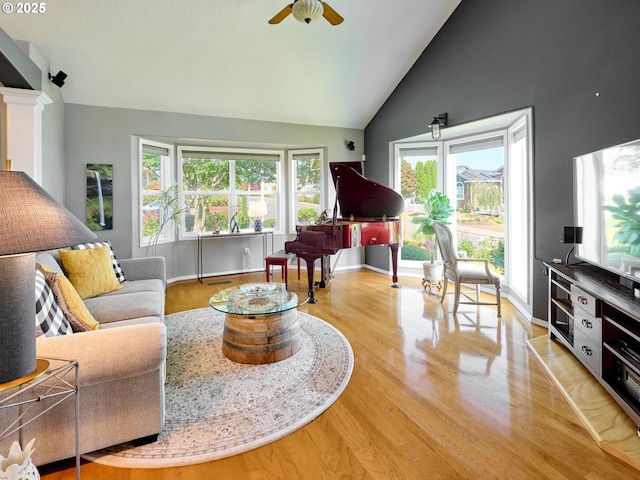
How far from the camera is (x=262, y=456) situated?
161 cm

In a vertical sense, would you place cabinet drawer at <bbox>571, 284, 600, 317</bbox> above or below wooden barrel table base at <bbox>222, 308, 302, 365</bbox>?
above

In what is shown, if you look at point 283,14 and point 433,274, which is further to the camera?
point 433,274

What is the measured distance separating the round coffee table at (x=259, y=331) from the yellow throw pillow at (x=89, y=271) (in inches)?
40.8

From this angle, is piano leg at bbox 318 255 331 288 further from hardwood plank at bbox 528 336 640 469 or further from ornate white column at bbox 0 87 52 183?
ornate white column at bbox 0 87 52 183

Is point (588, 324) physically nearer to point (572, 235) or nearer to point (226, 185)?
point (572, 235)

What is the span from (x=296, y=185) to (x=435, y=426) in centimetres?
489

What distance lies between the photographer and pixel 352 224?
4113mm

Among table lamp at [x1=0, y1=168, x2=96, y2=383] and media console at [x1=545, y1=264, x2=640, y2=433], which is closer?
table lamp at [x1=0, y1=168, x2=96, y2=383]

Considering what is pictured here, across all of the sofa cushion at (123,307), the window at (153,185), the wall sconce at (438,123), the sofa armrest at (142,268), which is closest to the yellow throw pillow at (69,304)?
the sofa cushion at (123,307)

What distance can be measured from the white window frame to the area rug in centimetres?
326

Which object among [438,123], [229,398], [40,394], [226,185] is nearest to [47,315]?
[40,394]

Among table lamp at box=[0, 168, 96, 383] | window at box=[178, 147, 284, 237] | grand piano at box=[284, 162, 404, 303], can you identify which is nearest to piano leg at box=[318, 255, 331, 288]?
grand piano at box=[284, 162, 404, 303]

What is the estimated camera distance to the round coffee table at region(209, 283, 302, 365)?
249 cm

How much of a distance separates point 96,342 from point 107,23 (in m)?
3.53
